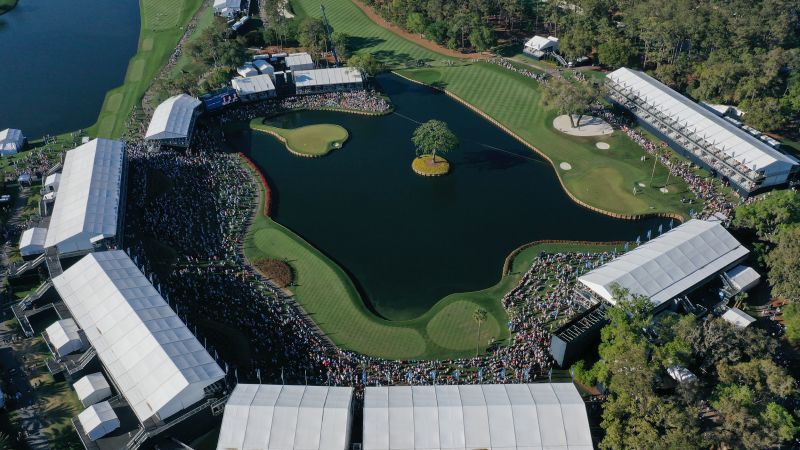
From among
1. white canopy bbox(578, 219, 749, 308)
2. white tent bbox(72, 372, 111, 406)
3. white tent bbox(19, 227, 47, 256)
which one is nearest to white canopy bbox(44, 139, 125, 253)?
white tent bbox(19, 227, 47, 256)

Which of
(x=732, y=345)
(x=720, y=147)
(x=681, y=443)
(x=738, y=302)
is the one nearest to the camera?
(x=681, y=443)

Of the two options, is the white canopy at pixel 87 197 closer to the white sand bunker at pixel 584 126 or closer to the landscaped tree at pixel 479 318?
the landscaped tree at pixel 479 318

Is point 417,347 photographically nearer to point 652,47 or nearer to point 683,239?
point 683,239

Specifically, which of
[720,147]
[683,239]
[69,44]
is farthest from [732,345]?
[69,44]

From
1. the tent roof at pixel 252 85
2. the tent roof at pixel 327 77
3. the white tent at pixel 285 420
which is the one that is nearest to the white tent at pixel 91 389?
the white tent at pixel 285 420

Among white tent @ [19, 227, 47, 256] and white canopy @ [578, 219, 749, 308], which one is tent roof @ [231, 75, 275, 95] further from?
white canopy @ [578, 219, 749, 308]
